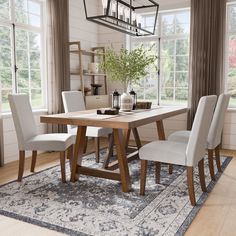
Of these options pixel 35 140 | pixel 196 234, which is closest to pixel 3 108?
pixel 35 140

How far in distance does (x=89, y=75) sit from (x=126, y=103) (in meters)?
2.32

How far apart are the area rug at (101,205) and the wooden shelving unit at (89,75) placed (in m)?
2.03

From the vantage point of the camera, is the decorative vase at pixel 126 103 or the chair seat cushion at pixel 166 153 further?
the decorative vase at pixel 126 103

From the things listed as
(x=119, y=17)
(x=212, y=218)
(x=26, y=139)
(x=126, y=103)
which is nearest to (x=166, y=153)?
(x=212, y=218)

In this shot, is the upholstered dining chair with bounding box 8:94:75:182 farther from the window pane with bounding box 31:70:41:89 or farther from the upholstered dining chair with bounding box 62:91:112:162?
the window pane with bounding box 31:70:41:89

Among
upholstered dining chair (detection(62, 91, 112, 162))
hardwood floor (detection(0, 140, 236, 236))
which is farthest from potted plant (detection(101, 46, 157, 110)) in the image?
hardwood floor (detection(0, 140, 236, 236))

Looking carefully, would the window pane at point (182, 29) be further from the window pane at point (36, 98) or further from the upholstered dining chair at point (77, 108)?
the window pane at point (36, 98)

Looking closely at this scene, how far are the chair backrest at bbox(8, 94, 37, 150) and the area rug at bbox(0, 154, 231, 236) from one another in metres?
0.47

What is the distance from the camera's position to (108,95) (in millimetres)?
5742

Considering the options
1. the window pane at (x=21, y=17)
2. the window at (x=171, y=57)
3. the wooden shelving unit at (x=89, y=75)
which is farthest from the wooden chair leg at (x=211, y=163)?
the window pane at (x=21, y=17)

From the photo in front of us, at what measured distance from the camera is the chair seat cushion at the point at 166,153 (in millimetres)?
2570

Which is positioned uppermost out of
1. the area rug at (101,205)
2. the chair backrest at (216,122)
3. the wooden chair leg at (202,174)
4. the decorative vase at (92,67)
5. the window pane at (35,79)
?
the decorative vase at (92,67)

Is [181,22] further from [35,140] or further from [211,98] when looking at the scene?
[35,140]

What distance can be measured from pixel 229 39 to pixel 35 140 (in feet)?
11.4
